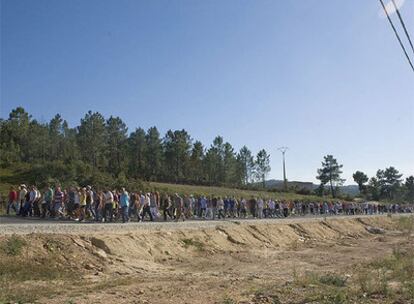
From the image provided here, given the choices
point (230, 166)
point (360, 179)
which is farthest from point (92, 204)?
point (360, 179)

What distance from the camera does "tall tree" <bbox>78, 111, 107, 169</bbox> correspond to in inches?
3713

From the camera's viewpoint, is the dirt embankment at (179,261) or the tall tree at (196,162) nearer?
the dirt embankment at (179,261)

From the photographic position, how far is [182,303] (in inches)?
484

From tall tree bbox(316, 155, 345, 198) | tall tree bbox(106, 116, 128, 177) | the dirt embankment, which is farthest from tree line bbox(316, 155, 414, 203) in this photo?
the dirt embankment

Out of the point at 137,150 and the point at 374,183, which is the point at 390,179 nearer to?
the point at 374,183

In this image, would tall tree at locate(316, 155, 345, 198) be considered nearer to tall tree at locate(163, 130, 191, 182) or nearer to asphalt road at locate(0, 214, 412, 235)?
tall tree at locate(163, 130, 191, 182)

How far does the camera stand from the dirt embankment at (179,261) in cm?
1316

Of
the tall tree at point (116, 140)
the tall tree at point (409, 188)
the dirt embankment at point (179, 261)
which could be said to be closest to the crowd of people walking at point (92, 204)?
the dirt embankment at point (179, 261)

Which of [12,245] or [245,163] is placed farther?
[245,163]

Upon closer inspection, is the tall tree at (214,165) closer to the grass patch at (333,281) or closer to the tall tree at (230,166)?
the tall tree at (230,166)

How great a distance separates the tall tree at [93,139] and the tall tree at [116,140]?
2598mm

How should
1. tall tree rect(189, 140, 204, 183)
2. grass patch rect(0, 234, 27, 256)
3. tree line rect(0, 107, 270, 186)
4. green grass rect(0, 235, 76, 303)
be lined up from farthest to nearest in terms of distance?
1. tall tree rect(189, 140, 204, 183)
2. tree line rect(0, 107, 270, 186)
3. grass patch rect(0, 234, 27, 256)
4. green grass rect(0, 235, 76, 303)

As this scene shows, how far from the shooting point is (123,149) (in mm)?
101875

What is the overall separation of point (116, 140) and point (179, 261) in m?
84.0
